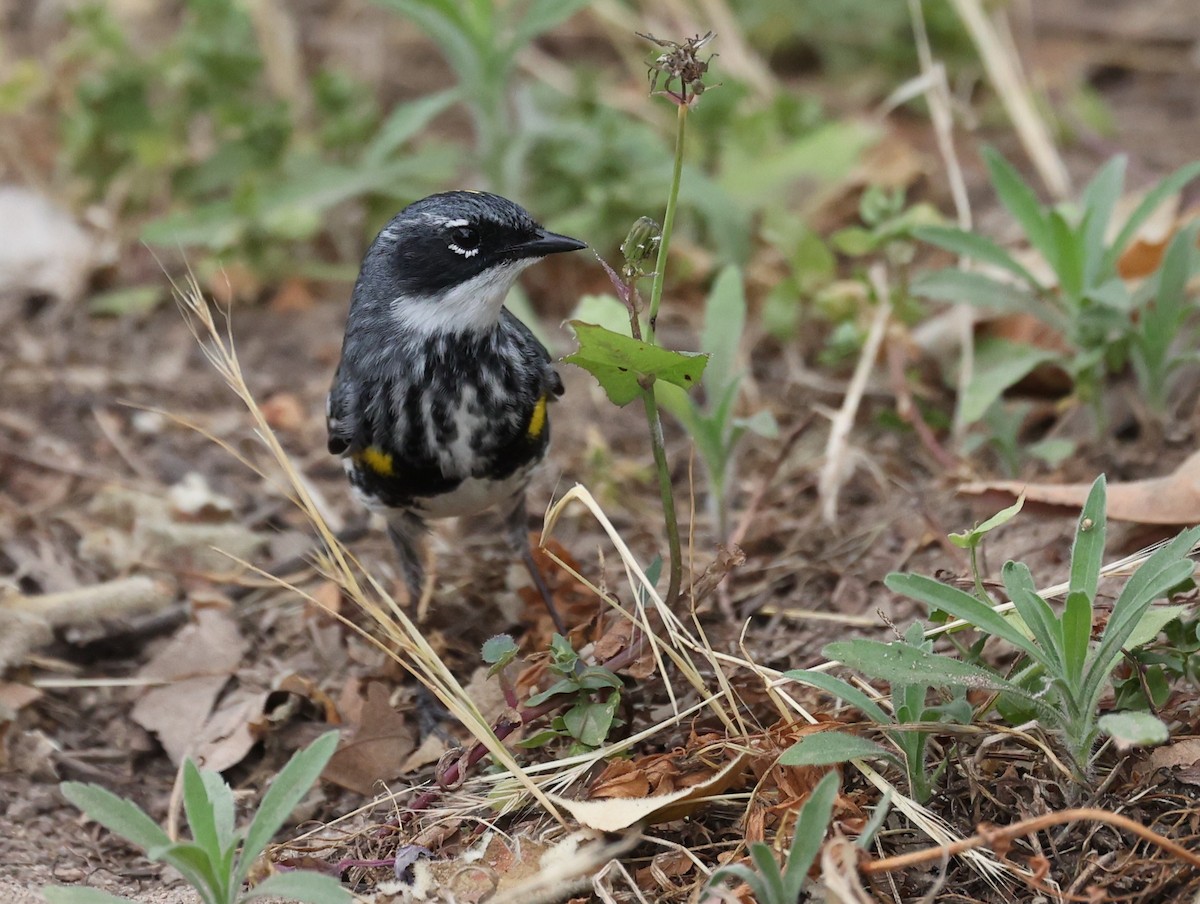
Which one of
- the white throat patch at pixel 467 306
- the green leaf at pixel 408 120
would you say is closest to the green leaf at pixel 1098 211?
the white throat patch at pixel 467 306

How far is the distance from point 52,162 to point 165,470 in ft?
9.70

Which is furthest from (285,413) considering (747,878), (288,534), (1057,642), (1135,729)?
(1135,729)

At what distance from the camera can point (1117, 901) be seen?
2.82 metres

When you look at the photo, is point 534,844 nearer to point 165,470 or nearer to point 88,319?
point 165,470

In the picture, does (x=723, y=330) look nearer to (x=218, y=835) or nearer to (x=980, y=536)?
(x=980, y=536)

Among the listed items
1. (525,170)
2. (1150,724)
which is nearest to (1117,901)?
(1150,724)

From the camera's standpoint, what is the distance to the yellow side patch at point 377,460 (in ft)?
13.4

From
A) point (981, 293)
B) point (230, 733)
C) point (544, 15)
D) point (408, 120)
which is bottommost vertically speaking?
point (230, 733)

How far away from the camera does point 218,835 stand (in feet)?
9.73

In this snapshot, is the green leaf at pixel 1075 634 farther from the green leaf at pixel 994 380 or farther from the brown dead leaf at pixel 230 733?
the brown dead leaf at pixel 230 733

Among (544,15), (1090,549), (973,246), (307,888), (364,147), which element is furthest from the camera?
(364,147)

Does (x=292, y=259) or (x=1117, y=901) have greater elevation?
(x=292, y=259)

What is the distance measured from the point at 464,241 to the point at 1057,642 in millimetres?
2094

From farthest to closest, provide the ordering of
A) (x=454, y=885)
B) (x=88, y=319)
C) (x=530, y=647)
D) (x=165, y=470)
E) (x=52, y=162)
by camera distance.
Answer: (x=52, y=162) < (x=88, y=319) < (x=165, y=470) < (x=530, y=647) < (x=454, y=885)
